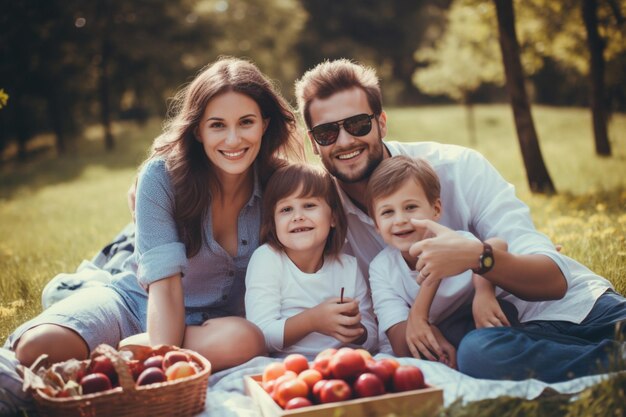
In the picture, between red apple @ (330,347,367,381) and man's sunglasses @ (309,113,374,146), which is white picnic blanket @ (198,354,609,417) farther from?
man's sunglasses @ (309,113,374,146)

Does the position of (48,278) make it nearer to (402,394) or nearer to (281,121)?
(281,121)

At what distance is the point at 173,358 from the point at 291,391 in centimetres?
69

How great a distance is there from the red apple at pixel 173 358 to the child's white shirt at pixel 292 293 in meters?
0.78

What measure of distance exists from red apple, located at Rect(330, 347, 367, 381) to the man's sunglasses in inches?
72.5

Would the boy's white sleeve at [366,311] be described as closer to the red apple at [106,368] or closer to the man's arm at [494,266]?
the man's arm at [494,266]

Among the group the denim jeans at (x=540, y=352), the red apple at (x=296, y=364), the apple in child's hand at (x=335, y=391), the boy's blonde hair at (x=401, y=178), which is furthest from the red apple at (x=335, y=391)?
the boy's blonde hair at (x=401, y=178)

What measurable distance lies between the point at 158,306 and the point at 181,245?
0.41 meters

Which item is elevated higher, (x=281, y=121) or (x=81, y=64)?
(x=81, y=64)

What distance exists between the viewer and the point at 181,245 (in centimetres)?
375

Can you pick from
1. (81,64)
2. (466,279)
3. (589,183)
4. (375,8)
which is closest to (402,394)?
(466,279)

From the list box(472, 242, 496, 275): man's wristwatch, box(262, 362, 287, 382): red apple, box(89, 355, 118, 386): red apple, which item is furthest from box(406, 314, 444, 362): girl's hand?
box(89, 355, 118, 386): red apple

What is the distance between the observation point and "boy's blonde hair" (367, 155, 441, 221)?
149 inches

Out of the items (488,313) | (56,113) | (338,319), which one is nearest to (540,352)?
(488,313)

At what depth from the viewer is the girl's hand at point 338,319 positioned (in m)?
3.65
